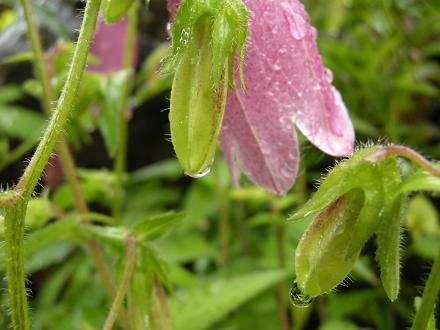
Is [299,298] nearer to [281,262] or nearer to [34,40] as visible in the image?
[34,40]

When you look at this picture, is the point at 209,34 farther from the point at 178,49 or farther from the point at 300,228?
the point at 300,228

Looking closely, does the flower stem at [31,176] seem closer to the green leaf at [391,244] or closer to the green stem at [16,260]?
the green stem at [16,260]

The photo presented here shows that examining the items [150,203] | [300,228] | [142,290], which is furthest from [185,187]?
[142,290]

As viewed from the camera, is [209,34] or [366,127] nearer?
[209,34]

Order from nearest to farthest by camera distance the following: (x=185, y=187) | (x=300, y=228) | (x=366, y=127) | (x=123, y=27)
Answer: (x=300, y=228)
(x=366, y=127)
(x=123, y=27)
(x=185, y=187)

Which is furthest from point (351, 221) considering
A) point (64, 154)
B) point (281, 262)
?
point (281, 262)
